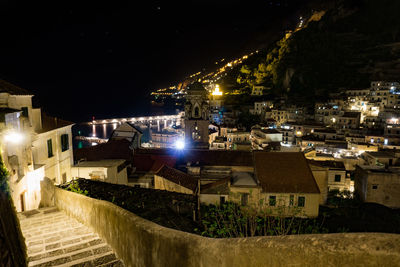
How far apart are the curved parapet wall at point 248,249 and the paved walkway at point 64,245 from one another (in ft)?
1.65

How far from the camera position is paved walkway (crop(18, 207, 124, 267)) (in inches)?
192

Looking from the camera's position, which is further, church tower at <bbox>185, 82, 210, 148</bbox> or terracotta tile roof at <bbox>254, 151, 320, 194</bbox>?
church tower at <bbox>185, 82, 210, 148</bbox>

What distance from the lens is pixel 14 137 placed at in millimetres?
11031

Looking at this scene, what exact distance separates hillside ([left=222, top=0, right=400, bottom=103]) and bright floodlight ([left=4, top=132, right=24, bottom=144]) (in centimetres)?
6729

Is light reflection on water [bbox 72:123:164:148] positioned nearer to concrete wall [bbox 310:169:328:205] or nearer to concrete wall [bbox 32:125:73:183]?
concrete wall [bbox 32:125:73:183]

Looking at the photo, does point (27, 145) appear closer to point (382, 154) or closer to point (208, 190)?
point (208, 190)

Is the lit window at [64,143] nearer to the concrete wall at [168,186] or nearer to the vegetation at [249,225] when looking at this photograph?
the concrete wall at [168,186]

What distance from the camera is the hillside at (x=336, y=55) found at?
225 feet

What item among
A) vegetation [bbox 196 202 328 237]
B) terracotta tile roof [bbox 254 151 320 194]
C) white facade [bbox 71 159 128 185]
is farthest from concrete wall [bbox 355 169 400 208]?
white facade [bbox 71 159 128 185]

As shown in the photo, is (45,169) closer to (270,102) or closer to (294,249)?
(294,249)

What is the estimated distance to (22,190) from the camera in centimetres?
1133

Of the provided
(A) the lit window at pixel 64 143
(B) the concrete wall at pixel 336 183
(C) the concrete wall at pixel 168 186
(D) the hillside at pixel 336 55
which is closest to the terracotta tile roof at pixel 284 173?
(C) the concrete wall at pixel 168 186

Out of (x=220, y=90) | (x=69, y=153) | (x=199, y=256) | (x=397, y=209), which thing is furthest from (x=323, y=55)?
(x=199, y=256)

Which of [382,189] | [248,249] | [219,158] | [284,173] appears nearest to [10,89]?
[248,249]
